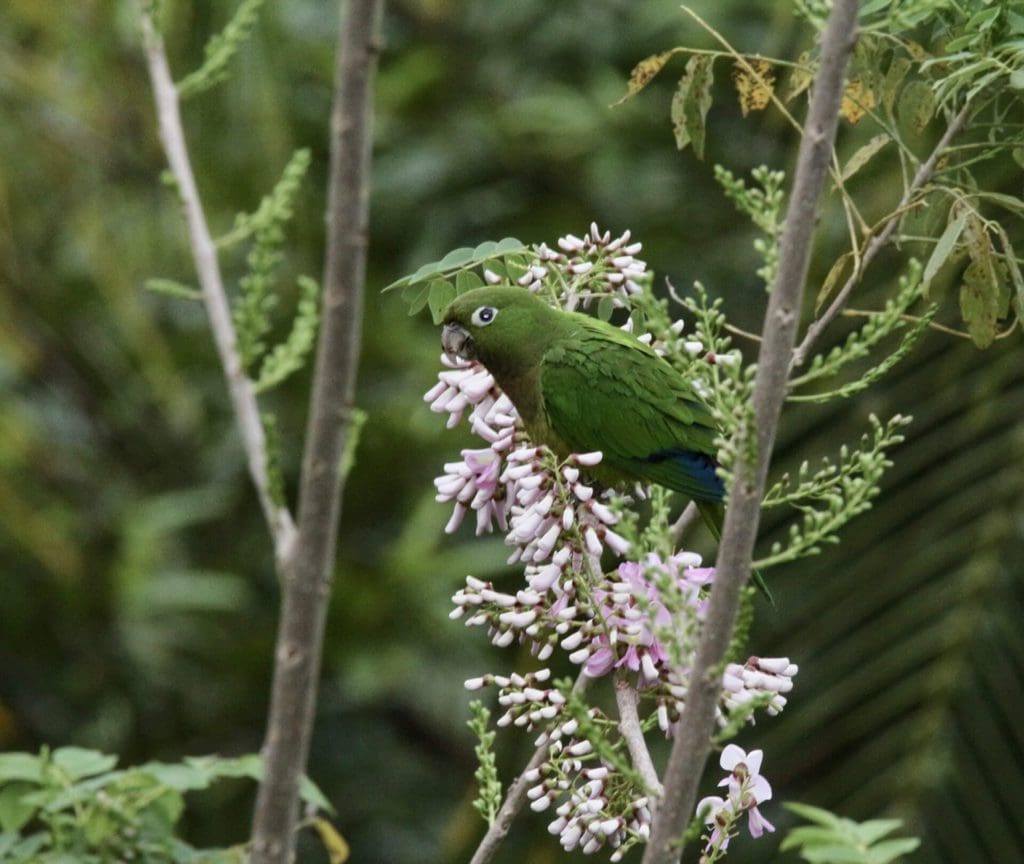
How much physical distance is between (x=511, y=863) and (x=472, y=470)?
2733mm

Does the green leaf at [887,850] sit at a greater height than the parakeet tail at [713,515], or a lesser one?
lesser

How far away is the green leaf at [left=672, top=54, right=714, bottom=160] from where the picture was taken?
1.51m

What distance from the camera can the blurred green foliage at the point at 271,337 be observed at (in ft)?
15.5

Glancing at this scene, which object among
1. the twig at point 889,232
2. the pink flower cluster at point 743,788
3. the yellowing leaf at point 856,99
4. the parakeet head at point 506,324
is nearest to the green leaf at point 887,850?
the pink flower cluster at point 743,788

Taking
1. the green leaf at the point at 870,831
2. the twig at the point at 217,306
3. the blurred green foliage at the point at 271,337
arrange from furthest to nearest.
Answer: the blurred green foliage at the point at 271,337
the green leaf at the point at 870,831
the twig at the point at 217,306

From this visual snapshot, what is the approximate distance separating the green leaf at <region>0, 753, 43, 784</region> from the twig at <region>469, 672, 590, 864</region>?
1.50 ft

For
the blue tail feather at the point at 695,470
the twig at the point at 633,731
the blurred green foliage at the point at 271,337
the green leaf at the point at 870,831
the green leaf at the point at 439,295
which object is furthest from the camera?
the blurred green foliage at the point at 271,337

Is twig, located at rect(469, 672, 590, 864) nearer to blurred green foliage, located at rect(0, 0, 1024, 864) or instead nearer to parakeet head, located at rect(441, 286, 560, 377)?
parakeet head, located at rect(441, 286, 560, 377)

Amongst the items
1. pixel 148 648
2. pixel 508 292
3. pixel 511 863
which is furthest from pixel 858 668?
pixel 148 648

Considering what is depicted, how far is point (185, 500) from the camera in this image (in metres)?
4.93

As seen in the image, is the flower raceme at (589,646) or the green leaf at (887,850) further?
the flower raceme at (589,646)

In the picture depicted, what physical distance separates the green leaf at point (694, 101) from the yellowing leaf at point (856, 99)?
136 millimetres

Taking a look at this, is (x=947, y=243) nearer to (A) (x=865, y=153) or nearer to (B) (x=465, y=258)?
(A) (x=865, y=153)

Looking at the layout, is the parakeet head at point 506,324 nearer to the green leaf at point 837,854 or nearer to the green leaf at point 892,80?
the green leaf at point 892,80
